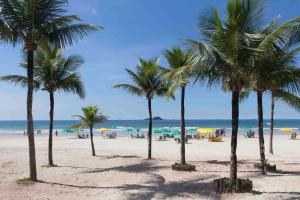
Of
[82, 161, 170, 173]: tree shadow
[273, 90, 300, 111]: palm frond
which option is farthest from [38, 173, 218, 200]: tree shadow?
[273, 90, 300, 111]: palm frond

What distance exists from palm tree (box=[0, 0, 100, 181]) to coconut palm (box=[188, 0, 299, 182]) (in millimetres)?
4825

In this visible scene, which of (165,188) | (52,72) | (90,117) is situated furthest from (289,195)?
(90,117)

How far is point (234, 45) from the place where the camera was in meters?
9.62

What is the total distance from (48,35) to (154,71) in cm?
752

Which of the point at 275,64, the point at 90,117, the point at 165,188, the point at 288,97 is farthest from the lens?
the point at 90,117

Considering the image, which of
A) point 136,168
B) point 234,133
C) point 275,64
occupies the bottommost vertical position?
point 136,168

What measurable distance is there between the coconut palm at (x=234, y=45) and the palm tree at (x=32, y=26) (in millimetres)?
4825

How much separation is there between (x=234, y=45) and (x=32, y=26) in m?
6.62

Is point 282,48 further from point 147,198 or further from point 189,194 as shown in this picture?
point 147,198

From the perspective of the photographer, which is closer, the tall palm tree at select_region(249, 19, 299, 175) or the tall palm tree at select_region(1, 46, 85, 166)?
the tall palm tree at select_region(249, 19, 299, 175)

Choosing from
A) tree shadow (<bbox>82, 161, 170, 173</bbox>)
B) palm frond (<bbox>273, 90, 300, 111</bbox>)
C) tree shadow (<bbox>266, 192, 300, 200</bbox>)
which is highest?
palm frond (<bbox>273, 90, 300, 111</bbox>)

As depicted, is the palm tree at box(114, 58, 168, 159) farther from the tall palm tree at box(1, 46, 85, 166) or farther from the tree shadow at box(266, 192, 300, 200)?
the tree shadow at box(266, 192, 300, 200)

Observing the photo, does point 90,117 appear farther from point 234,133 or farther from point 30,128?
point 234,133

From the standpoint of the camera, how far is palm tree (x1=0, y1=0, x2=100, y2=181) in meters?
11.8
